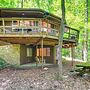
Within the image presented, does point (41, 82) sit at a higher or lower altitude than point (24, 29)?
lower

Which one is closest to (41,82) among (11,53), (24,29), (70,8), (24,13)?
(24,29)

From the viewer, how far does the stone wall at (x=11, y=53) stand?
77.4 feet

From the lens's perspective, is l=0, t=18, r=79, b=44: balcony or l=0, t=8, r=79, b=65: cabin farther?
l=0, t=8, r=79, b=65: cabin

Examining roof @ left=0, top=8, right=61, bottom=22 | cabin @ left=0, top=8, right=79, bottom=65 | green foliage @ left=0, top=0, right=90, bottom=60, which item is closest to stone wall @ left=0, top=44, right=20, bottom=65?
cabin @ left=0, top=8, right=79, bottom=65

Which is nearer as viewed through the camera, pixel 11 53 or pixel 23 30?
pixel 23 30

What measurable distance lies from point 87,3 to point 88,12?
1.26m

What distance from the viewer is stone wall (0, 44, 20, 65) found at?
2358 centimetres

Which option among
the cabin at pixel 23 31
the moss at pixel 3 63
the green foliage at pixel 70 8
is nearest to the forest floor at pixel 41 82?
the moss at pixel 3 63

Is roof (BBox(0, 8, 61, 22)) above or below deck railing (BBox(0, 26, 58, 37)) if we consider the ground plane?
above

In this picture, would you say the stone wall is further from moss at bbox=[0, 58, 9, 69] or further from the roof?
the roof

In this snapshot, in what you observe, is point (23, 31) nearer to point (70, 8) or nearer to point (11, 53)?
point (11, 53)

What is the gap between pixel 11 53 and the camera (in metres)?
23.8

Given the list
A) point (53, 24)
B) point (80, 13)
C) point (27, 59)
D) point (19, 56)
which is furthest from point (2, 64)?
point (80, 13)

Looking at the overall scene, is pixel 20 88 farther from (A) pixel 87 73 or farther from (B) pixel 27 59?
(B) pixel 27 59
